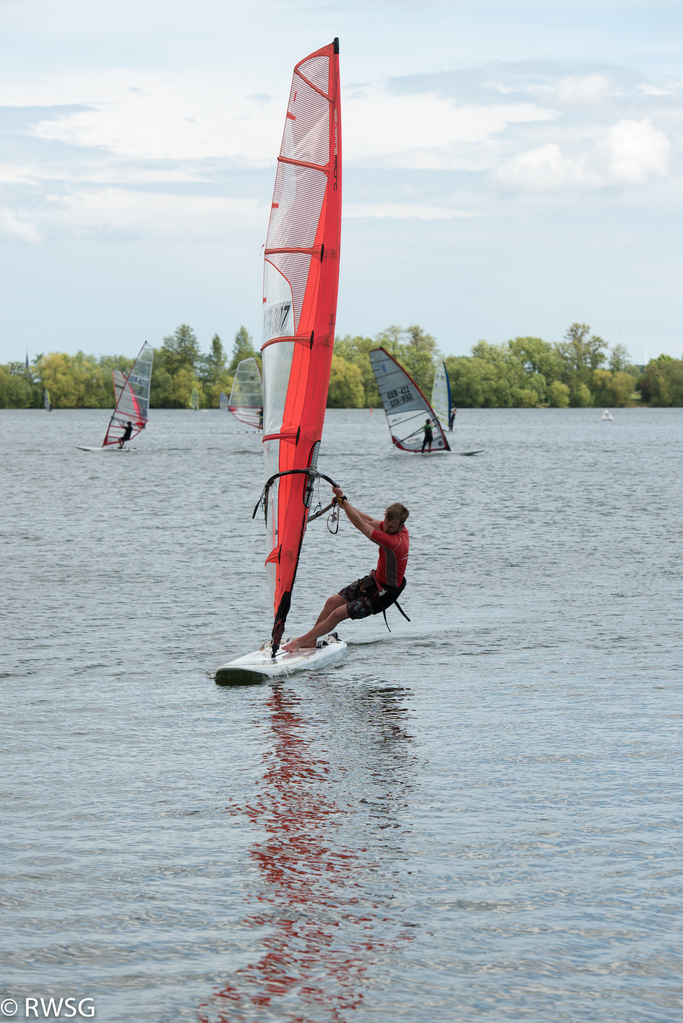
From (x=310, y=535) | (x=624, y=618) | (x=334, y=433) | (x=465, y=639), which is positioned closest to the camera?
(x=465, y=639)

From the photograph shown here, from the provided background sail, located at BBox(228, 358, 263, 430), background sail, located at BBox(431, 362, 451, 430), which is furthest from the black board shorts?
background sail, located at BBox(228, 358, 263, 430)

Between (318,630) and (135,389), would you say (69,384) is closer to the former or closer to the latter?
(135,389)

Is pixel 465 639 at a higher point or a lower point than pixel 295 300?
lower

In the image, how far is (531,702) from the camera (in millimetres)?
11086

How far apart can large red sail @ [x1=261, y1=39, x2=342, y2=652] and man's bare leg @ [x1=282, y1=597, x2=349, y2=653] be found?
3.72 feet

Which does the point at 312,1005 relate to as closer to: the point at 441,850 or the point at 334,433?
the point at 441,850

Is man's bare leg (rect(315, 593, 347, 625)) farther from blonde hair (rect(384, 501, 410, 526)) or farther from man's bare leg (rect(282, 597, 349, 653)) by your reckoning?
blonde hair (rect(384, 501, 410, 526))

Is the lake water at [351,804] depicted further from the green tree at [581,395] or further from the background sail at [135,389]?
the green tree at [581,395]

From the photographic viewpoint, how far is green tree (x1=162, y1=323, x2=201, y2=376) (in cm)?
19538

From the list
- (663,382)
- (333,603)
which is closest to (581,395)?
(663,382)

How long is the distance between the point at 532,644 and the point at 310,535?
43.3 ft

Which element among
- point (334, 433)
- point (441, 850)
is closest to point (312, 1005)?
point (441, 850)

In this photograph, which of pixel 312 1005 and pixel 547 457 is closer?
pixel 312 1005

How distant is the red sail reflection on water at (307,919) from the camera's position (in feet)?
18.0
